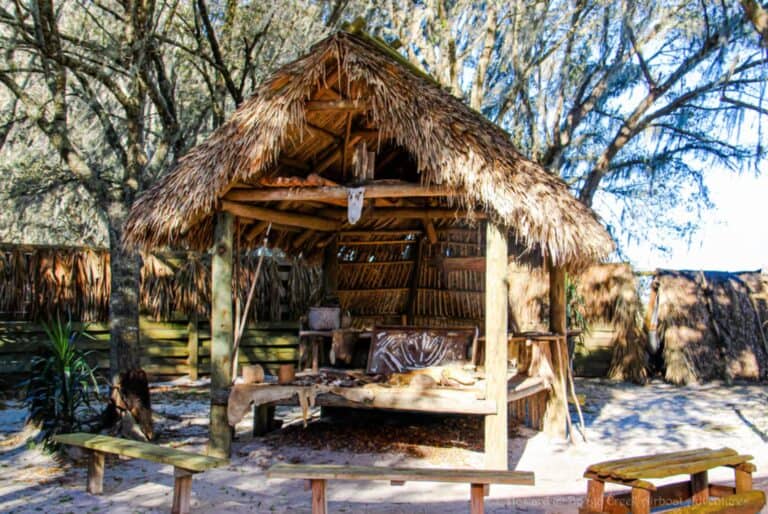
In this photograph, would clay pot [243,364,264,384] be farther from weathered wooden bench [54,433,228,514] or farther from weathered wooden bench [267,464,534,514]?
weathered wooden bench [267,464,534,514]

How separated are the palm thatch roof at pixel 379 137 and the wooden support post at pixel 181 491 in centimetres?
254

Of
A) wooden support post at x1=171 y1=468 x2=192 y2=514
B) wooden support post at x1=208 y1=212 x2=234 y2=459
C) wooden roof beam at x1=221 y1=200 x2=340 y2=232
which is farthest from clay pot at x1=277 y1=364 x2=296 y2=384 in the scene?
wooden support post at x1=171 y1=468 x2=192 y2=514

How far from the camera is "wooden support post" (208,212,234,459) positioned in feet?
22.0

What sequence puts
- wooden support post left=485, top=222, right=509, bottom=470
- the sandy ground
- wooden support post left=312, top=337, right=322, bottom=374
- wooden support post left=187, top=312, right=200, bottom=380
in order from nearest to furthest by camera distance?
1. the sandy ground
2. wooden support post left=485, top=222, right=509, bottom=470
3. wooden support post left=312, top=337, right=322, bottom=374
4. wooden support post left=187, top=312, right=200, bottom=380

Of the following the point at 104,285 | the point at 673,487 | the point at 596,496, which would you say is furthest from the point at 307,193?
the point at 104,285

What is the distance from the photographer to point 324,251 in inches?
387

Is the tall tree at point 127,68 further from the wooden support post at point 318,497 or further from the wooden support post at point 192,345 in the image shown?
the wooden support post at point 318,497

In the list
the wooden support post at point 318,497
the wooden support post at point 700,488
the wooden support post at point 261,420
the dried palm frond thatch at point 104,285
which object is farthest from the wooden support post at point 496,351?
the dried palm frond thatch at point 104,285

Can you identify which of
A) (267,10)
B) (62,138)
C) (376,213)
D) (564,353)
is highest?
(267,10)

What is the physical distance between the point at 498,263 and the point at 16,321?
25.1 ft

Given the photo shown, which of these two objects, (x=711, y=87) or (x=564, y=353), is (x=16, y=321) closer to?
(x=564, y=353)

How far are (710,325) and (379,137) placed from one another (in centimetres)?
833

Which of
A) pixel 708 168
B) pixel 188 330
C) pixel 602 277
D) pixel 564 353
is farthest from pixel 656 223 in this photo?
pixel 188 330

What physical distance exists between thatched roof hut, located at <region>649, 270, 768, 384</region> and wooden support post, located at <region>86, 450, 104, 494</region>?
9648 mm
